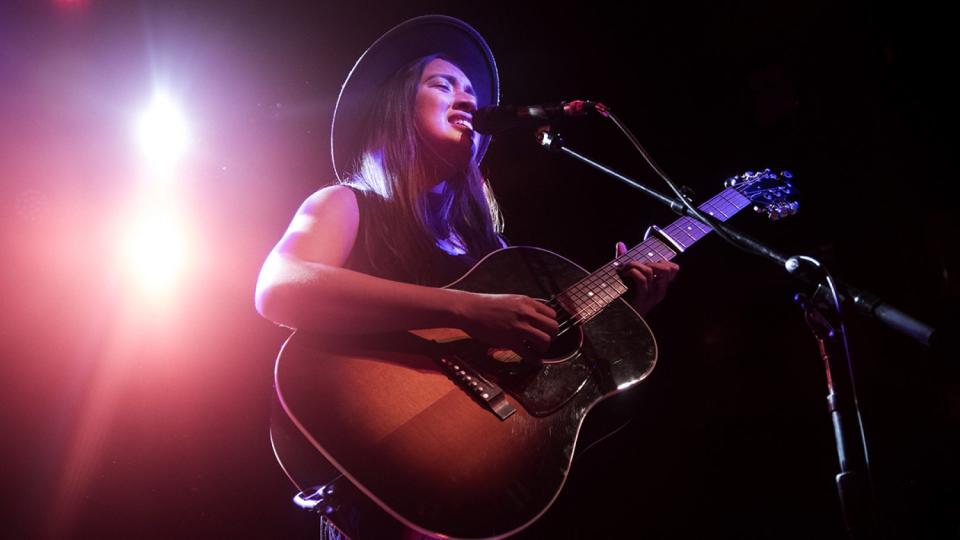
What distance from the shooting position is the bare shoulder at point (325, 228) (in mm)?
1776

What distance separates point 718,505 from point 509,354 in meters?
1.70

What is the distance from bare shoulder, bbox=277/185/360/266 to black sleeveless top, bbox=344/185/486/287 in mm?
33

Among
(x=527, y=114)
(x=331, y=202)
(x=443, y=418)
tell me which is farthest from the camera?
(x=331, y=202)

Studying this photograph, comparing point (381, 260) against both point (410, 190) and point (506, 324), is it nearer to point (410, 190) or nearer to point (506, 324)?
point (410, 190)

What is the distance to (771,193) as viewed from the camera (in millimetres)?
2291

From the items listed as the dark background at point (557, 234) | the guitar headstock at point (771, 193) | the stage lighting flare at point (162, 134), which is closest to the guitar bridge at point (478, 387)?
the dark background at point (557, 234)

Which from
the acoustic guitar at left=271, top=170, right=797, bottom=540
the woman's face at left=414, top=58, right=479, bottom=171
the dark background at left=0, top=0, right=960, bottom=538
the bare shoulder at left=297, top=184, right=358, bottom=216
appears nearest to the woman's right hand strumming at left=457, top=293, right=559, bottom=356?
the acoustic guitar at left=271, top=170, right=797, bottom=540

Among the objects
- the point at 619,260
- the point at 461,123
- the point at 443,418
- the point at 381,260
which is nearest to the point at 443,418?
the point at 443,418

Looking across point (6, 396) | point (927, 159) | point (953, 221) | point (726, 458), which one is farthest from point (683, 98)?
point (6, 396)

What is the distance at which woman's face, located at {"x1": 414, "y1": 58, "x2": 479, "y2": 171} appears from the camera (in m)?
2.34

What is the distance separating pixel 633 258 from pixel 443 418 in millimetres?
1195

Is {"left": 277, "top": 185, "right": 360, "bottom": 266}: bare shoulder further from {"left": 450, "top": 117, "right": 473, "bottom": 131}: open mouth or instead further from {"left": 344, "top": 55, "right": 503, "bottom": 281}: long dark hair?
{"left": 450, "top": 117, "right": 473, "bottom": 131}: open mouth

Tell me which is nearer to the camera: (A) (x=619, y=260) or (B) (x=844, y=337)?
(B) (x=844, y=337)

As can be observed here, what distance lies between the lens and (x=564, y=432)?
1518mm
